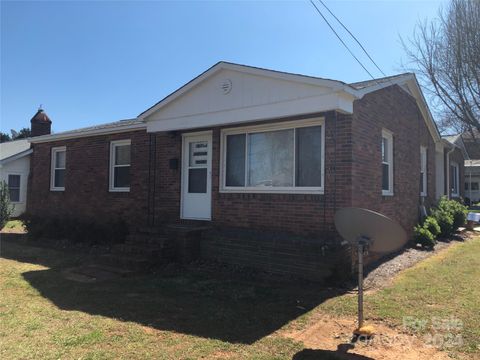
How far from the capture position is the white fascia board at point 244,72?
23.6 ft

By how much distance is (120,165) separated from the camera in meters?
12.4

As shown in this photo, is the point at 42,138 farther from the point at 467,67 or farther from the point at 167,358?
the point at 467,67

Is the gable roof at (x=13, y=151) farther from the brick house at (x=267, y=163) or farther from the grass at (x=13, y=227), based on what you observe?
the brick house at (x=267, y=163)

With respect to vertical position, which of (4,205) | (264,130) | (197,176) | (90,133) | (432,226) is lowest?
(432,226)

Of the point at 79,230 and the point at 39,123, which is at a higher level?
the point at 39,123

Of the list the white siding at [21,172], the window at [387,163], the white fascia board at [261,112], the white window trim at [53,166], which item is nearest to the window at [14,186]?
the white siding at [21,172]

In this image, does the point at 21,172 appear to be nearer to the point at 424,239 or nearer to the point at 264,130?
the point at 264,130

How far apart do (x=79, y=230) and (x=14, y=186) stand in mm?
10970

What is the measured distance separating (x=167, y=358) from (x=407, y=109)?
390 inches

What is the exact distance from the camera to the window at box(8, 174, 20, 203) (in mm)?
20203

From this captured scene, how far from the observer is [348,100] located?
7.46 m

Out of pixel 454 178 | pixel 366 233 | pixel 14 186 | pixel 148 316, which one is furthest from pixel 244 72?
pixel 454 178

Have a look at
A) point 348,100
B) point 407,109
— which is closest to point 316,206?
point 348,100

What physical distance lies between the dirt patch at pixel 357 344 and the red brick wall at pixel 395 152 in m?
3.10
